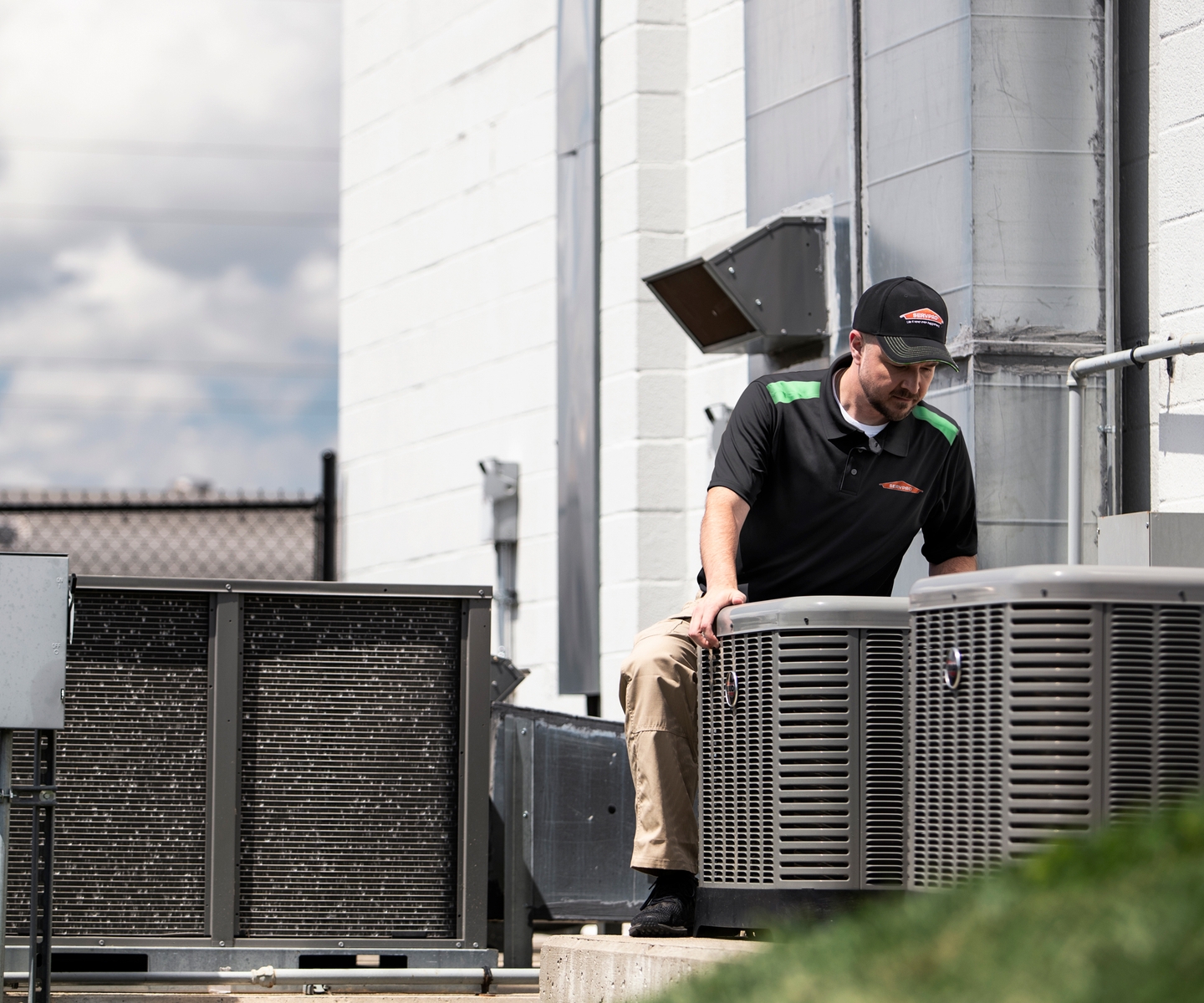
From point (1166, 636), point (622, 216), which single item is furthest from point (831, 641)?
point (622, 216)

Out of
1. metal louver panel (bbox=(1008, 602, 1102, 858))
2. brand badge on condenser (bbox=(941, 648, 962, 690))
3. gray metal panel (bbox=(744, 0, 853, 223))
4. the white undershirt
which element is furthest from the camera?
gray metal panel (bbox=(744, 0, 853, 223))

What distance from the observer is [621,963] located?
4199 millimetres

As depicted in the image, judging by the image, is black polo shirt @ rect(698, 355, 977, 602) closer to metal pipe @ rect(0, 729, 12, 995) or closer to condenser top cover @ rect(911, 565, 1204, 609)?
condenser top cover @ rect(911, 565, 1204, 609)

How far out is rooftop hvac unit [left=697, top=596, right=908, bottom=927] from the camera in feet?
13.1

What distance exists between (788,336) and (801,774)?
9.57 feet

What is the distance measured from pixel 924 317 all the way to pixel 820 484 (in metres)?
0.49

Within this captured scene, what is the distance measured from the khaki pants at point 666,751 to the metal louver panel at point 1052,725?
115 centimetres

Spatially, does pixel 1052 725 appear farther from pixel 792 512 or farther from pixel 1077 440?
Result: pixel 1077 440

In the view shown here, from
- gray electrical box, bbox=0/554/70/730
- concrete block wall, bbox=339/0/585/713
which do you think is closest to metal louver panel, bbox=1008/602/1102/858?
gray electrical box, bbox=0/554/70/730

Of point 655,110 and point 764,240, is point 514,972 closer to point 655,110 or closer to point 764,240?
point 764,240

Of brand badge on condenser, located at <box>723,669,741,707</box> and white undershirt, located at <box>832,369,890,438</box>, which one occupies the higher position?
white undershirt, located at <box>832,369,890,438</box>

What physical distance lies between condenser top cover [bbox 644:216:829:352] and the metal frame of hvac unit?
1.71 metres

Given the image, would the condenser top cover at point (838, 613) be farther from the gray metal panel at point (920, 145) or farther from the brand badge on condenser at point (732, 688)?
the gray metal panel at point (920, 145)

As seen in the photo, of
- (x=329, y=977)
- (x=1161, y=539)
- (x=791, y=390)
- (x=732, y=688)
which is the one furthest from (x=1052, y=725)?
(x=329, y=977)
